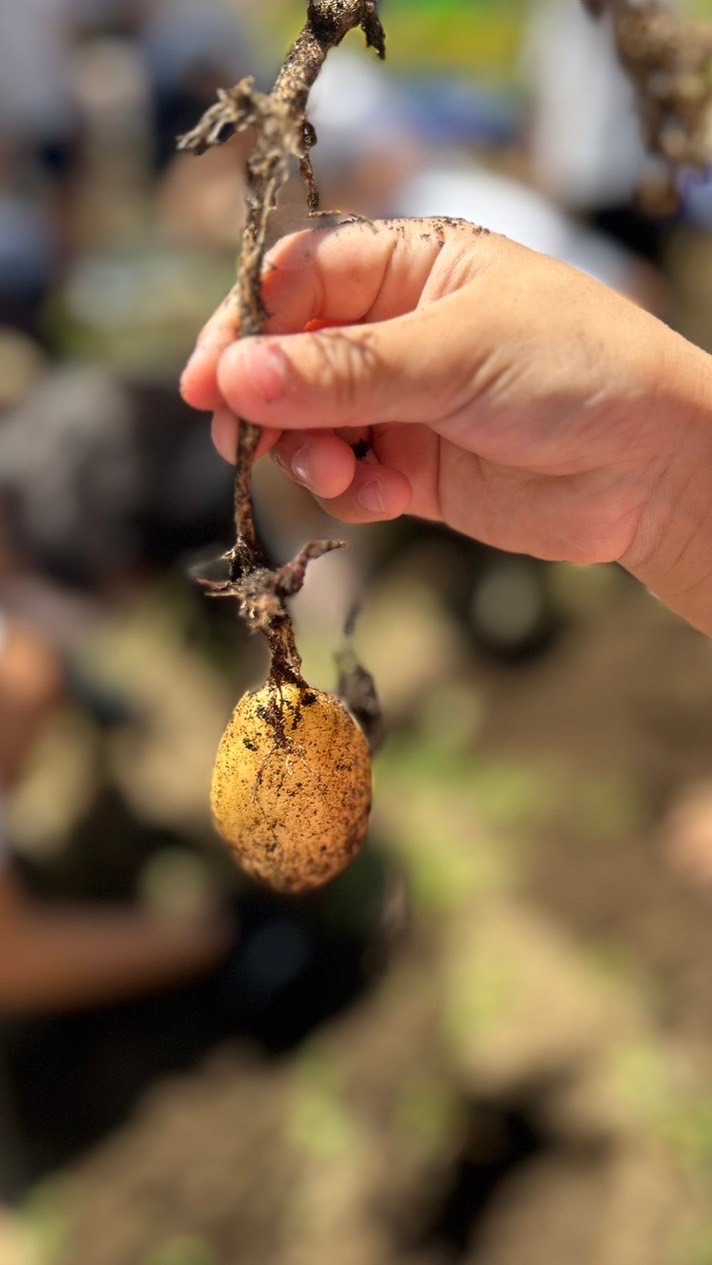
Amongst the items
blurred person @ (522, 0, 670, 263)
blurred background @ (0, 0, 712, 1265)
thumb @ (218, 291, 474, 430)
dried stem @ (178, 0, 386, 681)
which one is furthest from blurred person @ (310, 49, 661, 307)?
thumb @ (218, 291, 474, 430)

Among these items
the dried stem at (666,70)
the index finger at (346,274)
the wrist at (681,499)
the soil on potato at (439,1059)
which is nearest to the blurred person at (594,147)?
the soil on potato at (439,1059)

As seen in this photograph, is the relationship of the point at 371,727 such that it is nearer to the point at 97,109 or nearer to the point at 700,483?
the point at 700,483

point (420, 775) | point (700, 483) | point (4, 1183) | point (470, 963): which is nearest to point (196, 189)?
point (420, 775)

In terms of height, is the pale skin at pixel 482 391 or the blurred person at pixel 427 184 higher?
the pale skin at pixel 482 391

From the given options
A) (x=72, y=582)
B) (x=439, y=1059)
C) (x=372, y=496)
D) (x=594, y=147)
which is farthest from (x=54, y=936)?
(x=594, y=147)

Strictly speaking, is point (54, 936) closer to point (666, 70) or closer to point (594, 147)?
point (666, 70)

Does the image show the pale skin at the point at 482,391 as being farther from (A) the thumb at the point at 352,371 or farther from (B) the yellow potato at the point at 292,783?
(B) the yellow potato at the point at 292,783

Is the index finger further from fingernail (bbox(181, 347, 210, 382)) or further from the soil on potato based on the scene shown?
the soil on potato
